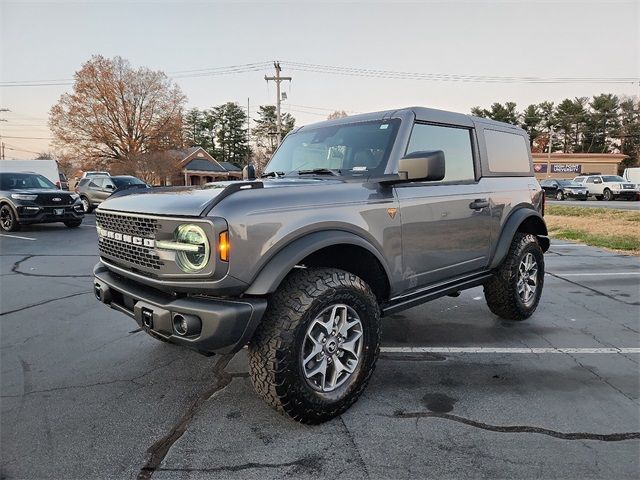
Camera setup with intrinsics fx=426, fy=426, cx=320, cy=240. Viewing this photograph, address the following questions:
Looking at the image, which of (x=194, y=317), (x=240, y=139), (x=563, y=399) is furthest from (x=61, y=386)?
(x=240, y=139)

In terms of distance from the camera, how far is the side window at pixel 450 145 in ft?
11.4

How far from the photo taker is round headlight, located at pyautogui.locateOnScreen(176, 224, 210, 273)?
2.29 meters

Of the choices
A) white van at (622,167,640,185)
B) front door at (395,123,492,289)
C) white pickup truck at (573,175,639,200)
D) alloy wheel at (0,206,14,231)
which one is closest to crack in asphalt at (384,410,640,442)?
front door at (395,123,492,289)

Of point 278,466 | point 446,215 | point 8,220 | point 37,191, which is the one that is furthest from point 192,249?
point 8,220

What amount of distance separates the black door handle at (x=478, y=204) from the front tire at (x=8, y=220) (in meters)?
12.4

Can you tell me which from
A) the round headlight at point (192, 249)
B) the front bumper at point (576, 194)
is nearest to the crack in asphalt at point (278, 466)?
the round headlight at point (192, 249)

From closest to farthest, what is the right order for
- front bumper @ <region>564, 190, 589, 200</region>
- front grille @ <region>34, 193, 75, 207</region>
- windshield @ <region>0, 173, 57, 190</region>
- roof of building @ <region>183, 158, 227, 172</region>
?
front grille @ <region>34, 193, 75, 207</region> → windshield @ <region>0, 173, 57, 190</region> → front bumper @ <region>564, 190, 589, 200</region> → roof of building @ <region>183, 158, 227, 172</region>

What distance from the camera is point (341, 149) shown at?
355cm

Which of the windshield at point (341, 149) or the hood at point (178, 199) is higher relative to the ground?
the windshield at point (341, 149)

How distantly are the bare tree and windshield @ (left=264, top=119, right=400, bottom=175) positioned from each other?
47.5 metres

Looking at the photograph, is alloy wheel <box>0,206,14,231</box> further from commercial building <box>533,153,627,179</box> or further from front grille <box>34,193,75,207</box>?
commercial building <box>533,153,627,179</box>

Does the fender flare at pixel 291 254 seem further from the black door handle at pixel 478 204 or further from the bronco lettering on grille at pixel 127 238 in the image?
the black door handle at pixel 478 204

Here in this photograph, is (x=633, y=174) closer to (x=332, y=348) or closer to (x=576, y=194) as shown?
(x=576, y=194)

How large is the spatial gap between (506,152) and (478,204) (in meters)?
1.04
